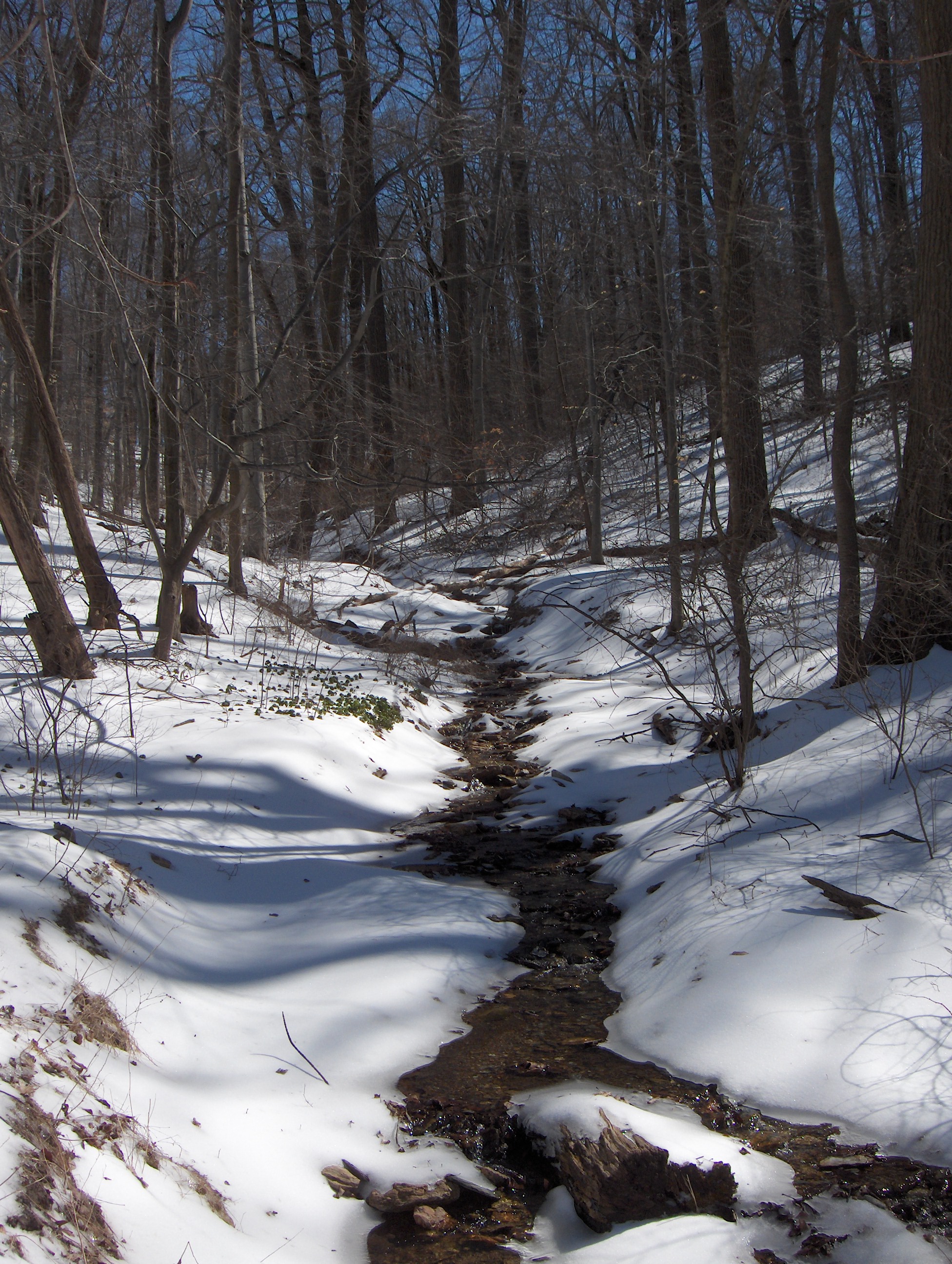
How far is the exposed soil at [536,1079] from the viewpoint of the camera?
3.16 m

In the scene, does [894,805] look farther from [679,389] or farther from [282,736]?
A: [679,389]

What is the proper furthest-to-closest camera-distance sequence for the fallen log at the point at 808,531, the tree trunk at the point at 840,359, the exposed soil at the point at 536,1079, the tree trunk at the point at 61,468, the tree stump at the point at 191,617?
1. the fallen log at the point at 808,531
2. the tree stump at the point at 191,617
3. the tree trunk at the point at 61,468
4. the tree trunk at the point at 840,359
5. the exposed soil at the point at 536,1079

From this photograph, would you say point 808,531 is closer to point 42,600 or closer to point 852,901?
point 852,901

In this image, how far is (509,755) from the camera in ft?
29.5

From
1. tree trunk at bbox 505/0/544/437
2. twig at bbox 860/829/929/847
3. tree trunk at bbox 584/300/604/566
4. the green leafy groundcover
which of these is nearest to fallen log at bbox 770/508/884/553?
tree trunk at bbox 584/300/604/566

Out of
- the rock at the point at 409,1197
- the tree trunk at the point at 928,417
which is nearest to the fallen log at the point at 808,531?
the tree trunk at the point at 928,417

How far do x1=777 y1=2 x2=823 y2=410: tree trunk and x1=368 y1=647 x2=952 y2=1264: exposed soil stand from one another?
755 cm

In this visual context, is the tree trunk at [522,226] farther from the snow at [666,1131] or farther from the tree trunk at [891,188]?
the snow at [666,1131]

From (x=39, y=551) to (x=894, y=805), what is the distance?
22.2 feet

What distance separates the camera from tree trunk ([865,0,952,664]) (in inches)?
259

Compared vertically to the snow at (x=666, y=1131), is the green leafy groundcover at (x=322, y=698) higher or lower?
higher

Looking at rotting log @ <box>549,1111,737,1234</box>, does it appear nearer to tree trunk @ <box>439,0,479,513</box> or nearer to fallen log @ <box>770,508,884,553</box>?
fallen log @ <box>770,508,884,553</box>

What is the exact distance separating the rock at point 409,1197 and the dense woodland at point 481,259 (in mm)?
4169

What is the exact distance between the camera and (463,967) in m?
5.09
